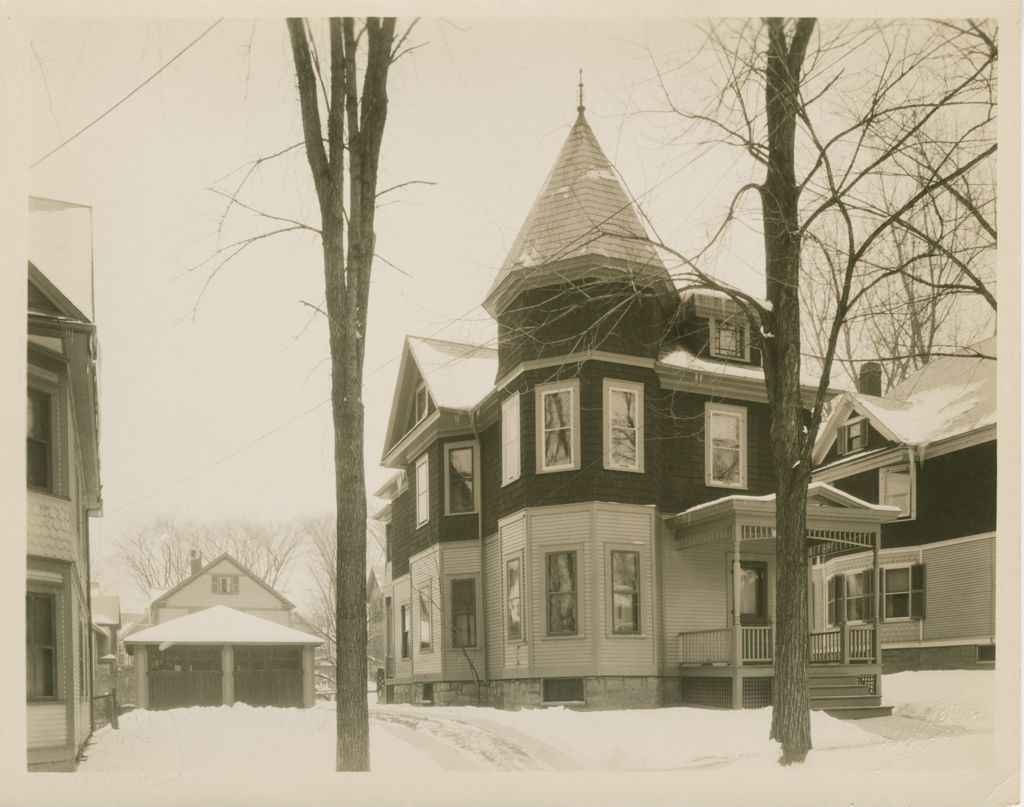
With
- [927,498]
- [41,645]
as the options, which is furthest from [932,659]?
[41,645]

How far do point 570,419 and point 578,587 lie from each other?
66.5 inches

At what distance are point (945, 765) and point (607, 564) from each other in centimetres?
395

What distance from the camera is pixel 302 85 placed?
8078 mm

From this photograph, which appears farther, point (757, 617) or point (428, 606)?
point (428, 606)

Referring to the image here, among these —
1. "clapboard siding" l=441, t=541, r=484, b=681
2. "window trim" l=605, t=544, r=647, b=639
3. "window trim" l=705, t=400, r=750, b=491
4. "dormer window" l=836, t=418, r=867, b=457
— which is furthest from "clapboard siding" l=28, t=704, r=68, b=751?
"dormer window" l=836, t=418, r=867, b=457

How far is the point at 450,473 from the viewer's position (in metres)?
12.9

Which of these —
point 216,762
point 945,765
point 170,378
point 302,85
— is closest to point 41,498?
point 170,378

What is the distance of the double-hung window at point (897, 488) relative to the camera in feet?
44.3

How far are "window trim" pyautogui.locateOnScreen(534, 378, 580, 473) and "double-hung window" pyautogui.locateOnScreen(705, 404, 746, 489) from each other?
1489 mm

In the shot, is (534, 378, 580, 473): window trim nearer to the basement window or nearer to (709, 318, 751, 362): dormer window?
(709, 318, 751, 362): dormer window

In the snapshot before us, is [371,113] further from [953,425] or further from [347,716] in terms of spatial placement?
[953,425]

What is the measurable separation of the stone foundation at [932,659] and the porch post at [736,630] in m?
1.70

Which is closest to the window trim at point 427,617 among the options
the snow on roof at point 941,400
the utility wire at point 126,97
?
the snow on roof at point 941,400

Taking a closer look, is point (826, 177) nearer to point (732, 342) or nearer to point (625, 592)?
point (732, 342)
